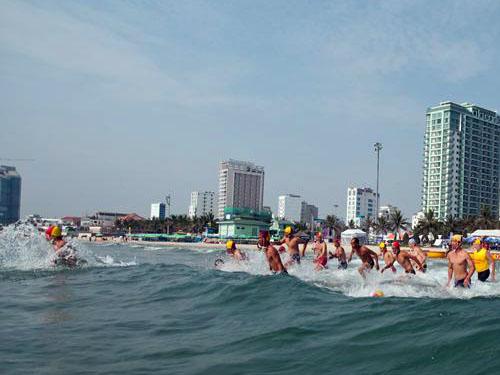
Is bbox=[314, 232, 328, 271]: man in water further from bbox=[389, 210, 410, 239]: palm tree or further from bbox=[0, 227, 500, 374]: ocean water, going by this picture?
bbox=[389, 210, 410, 239]: palm tree

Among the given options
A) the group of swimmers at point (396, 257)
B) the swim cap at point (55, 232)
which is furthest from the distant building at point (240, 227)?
the swim cap at point (55, 232)

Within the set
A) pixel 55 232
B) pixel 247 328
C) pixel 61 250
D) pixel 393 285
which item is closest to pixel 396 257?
pixel 393 285

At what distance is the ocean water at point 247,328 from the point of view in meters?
5.39

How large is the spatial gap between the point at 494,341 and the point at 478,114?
505 feet

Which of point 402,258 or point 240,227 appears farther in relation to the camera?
point 240,227

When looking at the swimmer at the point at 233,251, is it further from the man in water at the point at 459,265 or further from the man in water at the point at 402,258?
the man in water at the point at 459,265

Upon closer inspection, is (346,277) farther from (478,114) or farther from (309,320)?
(478,114)

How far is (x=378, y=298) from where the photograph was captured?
929cm

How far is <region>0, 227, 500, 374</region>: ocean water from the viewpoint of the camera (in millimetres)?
5395

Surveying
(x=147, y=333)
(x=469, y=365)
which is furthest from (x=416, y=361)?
(x=147, y=333)

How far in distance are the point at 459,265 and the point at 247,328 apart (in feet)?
18.3

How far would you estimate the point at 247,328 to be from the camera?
7254mm

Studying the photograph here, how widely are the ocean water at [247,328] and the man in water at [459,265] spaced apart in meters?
0.30

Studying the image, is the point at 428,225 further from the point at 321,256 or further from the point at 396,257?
the point at 396,257
